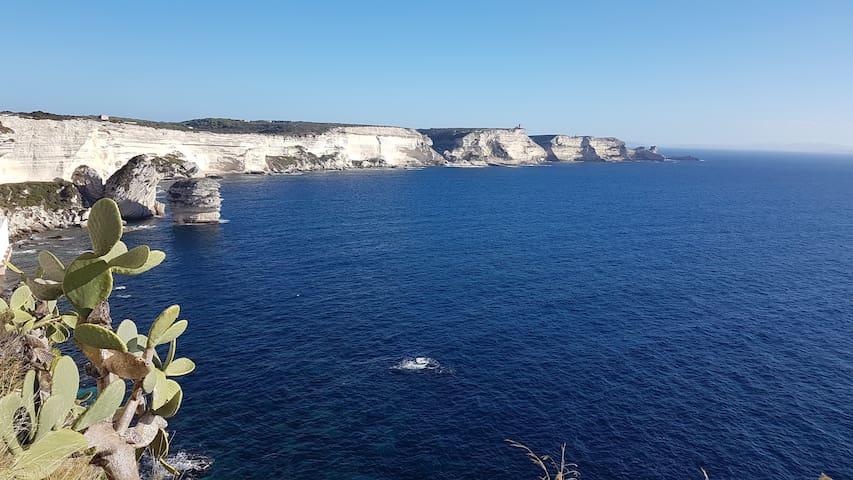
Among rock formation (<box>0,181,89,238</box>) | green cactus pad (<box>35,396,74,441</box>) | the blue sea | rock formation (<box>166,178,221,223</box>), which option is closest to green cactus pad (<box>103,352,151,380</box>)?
green cactus pad (<box>35,396,74,441</box>)

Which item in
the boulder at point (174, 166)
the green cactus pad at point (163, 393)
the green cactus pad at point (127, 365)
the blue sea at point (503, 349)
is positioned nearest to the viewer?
the green cactus pad at point (127, 365)

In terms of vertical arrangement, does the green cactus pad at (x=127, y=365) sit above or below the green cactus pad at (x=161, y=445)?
above

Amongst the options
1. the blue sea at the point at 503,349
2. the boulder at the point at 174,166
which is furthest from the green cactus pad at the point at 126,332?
the boulder at the point at 174,166

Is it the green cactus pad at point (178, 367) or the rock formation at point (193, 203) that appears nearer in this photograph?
the green cactus pad at point (178, 367)

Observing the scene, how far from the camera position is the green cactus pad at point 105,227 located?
6.93 m

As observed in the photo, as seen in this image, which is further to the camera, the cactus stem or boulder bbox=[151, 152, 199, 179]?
boulder bbox=[151, 152, 199, 179]

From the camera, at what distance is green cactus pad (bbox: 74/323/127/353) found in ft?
21.7

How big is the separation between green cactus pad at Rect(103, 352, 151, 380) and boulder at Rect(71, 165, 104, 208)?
110697mm

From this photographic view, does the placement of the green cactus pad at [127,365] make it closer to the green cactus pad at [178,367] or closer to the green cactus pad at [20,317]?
the green cactus pad at [178,367]

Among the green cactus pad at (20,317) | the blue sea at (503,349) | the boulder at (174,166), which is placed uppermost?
the green cactus pad at (20,317)

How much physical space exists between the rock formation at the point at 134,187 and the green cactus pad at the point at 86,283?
10307 cm

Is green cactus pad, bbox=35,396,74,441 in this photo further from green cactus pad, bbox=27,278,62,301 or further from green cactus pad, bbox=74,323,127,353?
→ green cactus pad, bbox=27,278,62,301

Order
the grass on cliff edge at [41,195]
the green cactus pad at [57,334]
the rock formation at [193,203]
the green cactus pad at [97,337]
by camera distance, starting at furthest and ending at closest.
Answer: the rock formation at [193,203], the grass on cliff edge at [41,195], the green cactus pad at [57,334], the green cactus pad at [97,337]

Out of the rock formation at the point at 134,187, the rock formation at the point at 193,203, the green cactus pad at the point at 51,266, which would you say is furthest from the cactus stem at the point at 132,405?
the rock formation at the point at 134,187
